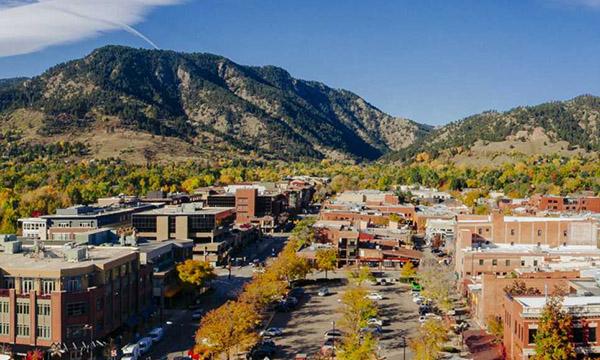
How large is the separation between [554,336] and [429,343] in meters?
10.8

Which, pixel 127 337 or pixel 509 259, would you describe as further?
pixel 509 259

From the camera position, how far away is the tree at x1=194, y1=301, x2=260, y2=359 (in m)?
43.5

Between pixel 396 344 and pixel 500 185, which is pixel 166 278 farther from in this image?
pixel 500 185

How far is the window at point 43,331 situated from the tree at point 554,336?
98.6 feet

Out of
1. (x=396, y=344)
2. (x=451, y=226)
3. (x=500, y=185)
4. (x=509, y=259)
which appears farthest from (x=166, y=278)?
(x=500, y=185)

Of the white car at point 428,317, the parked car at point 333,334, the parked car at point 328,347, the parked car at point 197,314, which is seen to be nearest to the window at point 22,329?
the parked car at point 197,314

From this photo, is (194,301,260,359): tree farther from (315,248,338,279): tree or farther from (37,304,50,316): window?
(315,248,338,279): tree

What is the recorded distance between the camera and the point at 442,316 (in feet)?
190

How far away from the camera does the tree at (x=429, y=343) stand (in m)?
42.3

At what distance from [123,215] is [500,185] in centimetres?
11144

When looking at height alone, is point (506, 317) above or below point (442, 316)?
above

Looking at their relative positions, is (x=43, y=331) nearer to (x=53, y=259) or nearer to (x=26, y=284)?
(x=26, y=284)

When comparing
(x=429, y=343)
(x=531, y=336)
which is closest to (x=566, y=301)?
(x=531, y=336)

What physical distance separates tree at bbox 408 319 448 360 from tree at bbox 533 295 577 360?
7.55m
